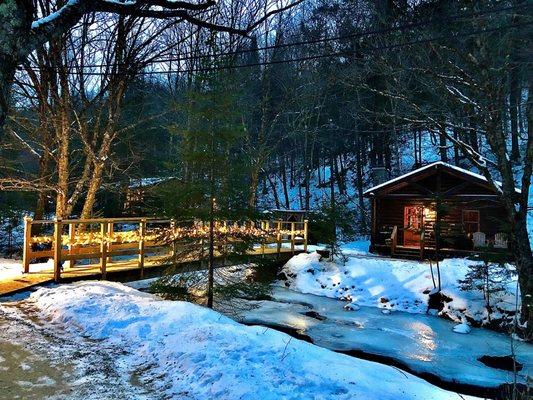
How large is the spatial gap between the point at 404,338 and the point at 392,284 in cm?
478

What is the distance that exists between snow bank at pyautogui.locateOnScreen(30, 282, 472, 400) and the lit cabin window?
18.0 meters

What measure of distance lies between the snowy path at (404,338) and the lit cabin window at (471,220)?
9.08m

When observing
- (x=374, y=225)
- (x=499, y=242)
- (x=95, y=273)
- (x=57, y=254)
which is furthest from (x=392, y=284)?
(x=57, y=254)

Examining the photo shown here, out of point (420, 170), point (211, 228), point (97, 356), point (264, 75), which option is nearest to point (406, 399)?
point (97, 356)

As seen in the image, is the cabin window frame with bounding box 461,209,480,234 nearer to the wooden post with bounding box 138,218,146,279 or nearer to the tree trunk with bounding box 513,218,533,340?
the tree trunk with bounding box 513,218,533,340

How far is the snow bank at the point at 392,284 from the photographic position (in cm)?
1342

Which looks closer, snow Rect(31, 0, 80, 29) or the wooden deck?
snow Rect(31, 0, 80, 29)

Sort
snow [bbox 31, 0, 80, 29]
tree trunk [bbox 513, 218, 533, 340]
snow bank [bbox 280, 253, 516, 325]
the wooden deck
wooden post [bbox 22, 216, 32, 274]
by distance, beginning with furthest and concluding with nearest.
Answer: snow bank [bbox 280, 253, 516, 325], tree trunk [bbox 513, 218, 533, 340], wooden post [bbox 22, 216, 32, 274], the wooden deck, snow [bbox 31, 0, 80, 29]

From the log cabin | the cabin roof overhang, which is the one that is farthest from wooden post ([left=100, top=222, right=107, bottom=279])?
the cabin roof overhang

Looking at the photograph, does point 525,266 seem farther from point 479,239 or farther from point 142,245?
point 142,245

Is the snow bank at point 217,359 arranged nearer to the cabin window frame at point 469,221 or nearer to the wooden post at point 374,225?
the wooden post at point 374,225

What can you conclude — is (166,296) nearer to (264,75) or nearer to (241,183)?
(241,183)

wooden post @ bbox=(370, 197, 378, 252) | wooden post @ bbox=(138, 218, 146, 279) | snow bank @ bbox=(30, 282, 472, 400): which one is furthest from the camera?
wooden post @ bbox=(370, 197, 378, 252)

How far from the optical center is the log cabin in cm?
1902
